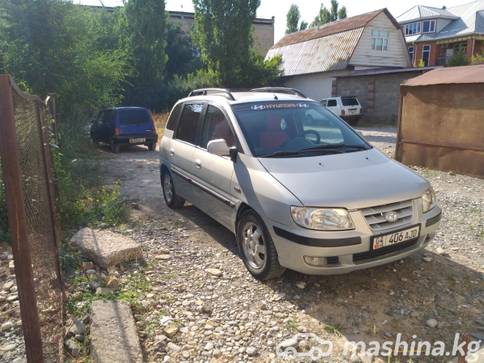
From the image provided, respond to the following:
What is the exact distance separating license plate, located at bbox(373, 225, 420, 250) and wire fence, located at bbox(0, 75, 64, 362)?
103 inches

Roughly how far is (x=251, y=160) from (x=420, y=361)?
7.46ft

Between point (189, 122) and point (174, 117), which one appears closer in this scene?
point (189, 122)

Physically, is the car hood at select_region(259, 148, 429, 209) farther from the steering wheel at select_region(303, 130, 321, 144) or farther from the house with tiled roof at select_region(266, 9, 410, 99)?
the house with tiled roof at select_region(266, 9, 410, 99)

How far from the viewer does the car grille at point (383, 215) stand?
11.4ft

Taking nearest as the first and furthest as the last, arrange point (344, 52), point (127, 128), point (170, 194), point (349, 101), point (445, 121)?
point (170, 194)
point (445, 121)
point (127, 128)
point (349, 101)
point (344, 52)

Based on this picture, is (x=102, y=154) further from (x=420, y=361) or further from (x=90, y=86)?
(x=420, y=361)

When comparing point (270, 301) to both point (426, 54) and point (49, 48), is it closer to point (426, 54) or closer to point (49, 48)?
point (49, 48)

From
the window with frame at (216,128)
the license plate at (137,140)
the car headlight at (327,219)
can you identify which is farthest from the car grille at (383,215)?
the license plate at (137,140)

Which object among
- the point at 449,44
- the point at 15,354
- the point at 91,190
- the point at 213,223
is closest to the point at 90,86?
the point at 91,190

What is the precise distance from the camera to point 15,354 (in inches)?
116

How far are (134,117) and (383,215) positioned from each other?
39.3 feet

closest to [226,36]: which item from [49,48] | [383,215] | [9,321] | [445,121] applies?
[49,48]

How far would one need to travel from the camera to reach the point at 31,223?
289 cm

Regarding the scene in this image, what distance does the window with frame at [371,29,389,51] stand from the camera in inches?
1148
